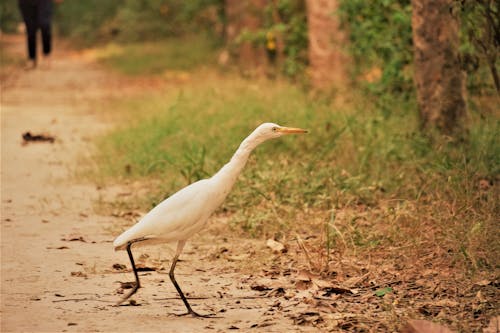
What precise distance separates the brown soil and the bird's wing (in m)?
0.44

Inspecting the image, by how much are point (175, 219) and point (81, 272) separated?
124cm

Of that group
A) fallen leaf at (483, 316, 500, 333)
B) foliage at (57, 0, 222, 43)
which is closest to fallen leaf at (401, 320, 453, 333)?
fallen leaf at (483, 316, 500, 333)

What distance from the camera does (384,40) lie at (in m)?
11.7

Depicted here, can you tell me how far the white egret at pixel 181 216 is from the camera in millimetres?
5723

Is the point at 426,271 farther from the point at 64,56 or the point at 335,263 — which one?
the point at 64,56

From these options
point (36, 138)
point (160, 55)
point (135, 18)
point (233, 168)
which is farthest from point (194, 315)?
point (135, 18)

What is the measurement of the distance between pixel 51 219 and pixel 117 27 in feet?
82.6

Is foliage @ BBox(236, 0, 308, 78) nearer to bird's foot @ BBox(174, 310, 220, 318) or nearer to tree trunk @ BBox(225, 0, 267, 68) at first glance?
tree trunk @ BBox(225, 0, 267, 68)

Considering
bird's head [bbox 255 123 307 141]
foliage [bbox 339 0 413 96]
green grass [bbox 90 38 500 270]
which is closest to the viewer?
bird's head [bbox 255 123 307 141]

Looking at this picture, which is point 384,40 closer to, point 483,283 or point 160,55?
point 483,283

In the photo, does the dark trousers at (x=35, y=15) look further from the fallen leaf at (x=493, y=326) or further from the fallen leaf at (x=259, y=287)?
the fallen leaf at (x=493, y=326)

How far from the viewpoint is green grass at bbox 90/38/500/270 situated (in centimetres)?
707

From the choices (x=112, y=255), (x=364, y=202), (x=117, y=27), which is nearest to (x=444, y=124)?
(x=364, y=202)

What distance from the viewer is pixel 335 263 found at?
668cm
